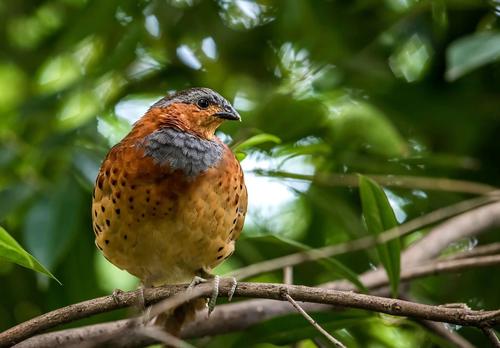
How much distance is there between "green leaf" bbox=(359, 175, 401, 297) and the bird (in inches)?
19.7

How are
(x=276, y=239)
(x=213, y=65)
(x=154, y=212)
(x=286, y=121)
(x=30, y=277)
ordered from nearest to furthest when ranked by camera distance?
(x=154, y=212) → (x=276, y=239) → (x=286, y=121) → (x=30, y=277) → (x=213, y=65)

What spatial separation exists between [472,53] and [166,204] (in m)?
1.33

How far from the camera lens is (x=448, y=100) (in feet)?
16.3

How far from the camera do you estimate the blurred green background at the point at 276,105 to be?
4.36m

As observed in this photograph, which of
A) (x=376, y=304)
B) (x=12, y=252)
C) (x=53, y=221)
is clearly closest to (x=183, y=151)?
(x=53, y=221)

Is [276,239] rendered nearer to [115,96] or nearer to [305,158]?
[305,158]

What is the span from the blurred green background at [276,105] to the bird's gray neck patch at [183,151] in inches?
19.2

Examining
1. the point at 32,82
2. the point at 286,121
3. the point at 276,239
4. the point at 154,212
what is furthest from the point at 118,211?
the point at 32,82

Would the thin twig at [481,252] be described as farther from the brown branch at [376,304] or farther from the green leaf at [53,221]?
the brown branch at [376,304]

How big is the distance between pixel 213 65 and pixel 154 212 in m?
1.80

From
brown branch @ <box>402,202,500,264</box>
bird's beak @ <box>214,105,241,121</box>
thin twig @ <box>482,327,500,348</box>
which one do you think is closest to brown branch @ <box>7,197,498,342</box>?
brown branch @ <box>402,202,500,264</box>

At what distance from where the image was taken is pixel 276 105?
173 inches

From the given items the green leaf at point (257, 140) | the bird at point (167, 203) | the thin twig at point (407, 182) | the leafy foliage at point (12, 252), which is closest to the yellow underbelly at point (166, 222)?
the bird at point (167, 203)

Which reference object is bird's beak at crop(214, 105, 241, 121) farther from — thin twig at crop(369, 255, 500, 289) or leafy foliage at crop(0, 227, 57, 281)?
leafy foliage at crop(0, 227, 57, 281)
